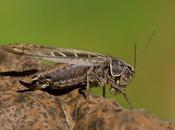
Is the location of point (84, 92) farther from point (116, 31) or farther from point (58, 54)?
point (116, 31)

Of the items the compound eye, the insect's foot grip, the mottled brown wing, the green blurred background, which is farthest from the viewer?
the green blurred background

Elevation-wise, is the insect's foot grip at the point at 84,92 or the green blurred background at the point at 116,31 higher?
the insect's foot grip at the point at 84,92

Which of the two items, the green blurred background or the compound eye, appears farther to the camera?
the green blurred background

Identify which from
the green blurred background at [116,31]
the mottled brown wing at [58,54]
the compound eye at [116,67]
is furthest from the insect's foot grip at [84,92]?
the green blurred background at [116,31]

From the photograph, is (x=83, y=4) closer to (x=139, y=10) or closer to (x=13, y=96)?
(x=139, y=10)

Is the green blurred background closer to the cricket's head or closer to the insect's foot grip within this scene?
the cricket's head

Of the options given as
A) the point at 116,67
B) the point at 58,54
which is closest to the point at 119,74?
the point at 116,67

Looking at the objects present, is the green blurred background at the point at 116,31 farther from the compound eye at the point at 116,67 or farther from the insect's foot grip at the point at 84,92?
the insect's foot grip at the point at 84,92

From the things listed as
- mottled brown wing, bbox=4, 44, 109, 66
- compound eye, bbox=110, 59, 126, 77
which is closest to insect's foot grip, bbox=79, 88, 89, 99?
mottled brown wing, bbox=4, 44, 109, 66
